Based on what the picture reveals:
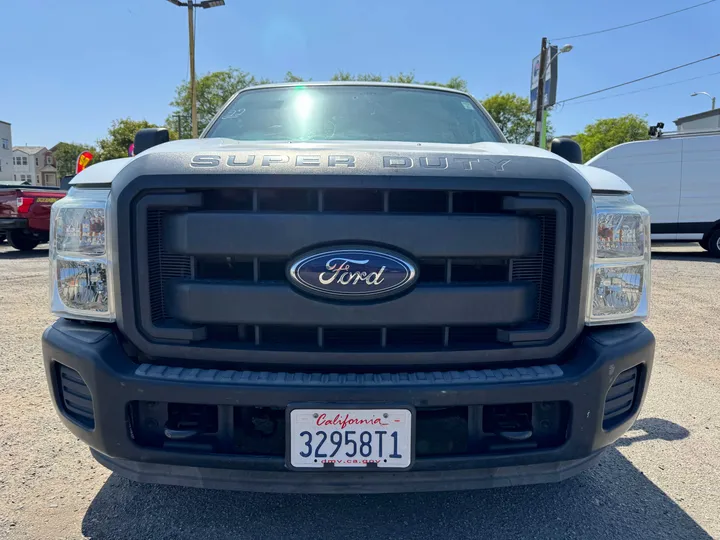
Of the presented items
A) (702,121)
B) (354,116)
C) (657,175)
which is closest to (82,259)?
(354,116)

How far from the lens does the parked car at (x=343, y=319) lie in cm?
168

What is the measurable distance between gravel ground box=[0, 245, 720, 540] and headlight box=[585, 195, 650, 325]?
0.91 m

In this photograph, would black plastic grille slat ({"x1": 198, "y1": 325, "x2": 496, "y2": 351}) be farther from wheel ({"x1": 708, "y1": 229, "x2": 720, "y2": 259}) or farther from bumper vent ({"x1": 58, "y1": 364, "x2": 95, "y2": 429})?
wheel ({"x1": 708, "y1": 229, "x2": 720, "y2": 259})

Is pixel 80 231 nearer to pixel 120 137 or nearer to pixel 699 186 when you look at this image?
pixel 699 186

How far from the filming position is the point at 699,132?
41.0 feet

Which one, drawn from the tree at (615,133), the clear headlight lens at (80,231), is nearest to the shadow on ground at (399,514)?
the clear headlight lens at (80,231)

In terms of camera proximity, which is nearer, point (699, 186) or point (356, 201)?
point (356, 201)

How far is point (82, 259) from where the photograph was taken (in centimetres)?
182

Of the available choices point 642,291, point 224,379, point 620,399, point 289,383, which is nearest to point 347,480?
point 289,383

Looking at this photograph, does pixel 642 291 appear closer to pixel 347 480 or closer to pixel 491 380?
pixel 491 380

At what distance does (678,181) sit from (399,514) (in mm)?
12690

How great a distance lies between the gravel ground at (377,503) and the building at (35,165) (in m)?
94.2

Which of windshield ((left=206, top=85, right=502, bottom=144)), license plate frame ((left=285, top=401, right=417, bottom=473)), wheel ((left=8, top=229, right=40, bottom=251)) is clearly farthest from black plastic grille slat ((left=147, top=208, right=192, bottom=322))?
wheel ((left=8, top=229, right=40, bottom=251))

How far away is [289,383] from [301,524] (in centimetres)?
78
